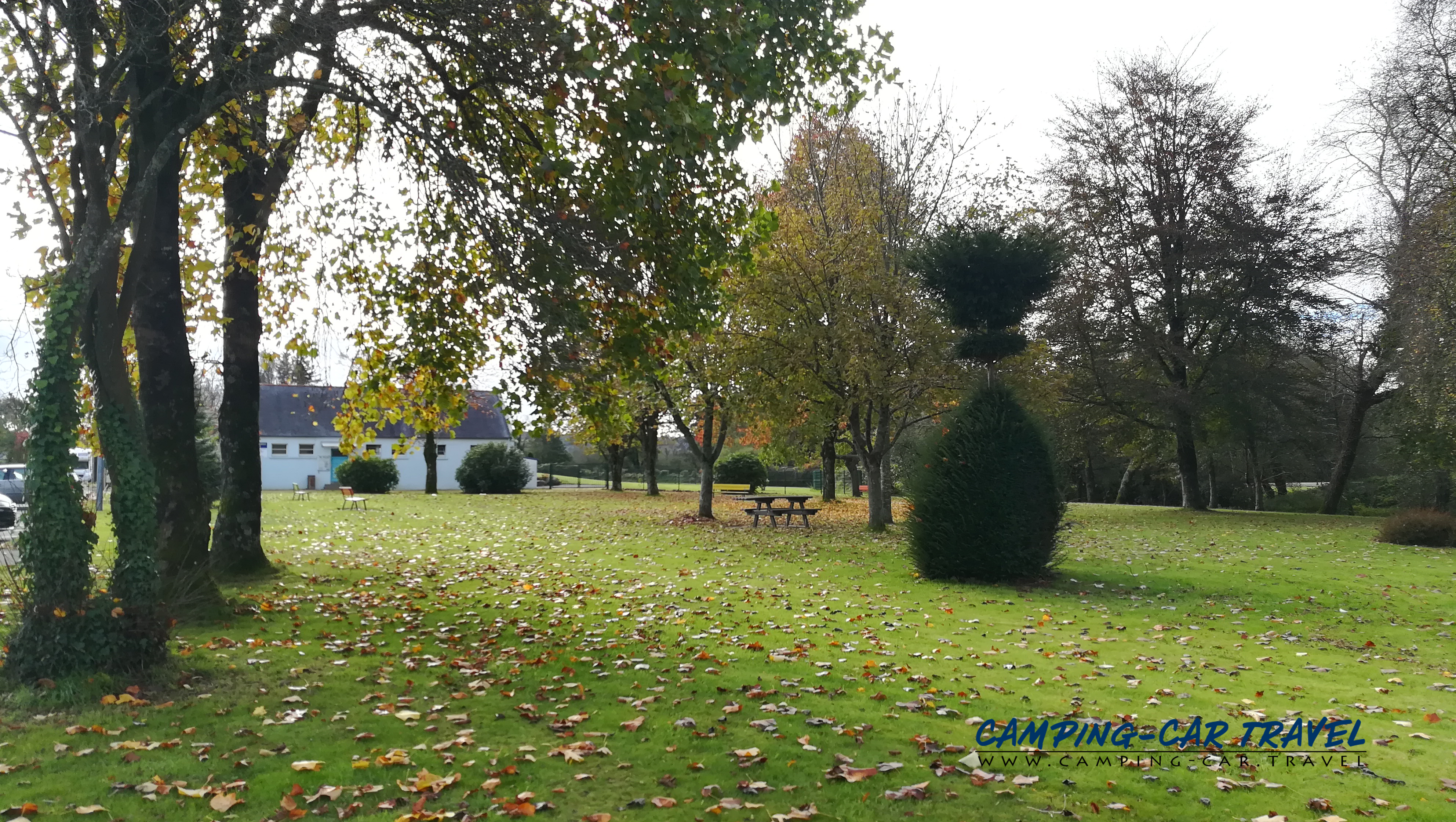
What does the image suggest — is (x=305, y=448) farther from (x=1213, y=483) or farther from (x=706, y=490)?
(x=1213, y=483)

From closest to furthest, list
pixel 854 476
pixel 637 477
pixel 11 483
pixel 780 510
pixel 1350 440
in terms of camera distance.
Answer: pixel 780 510 → pixel 11 483 → pixel 1350 440 → pixel 854 476 → pixel 637 477

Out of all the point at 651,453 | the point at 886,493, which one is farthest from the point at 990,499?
the point at 651,453

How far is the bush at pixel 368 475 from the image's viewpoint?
40188 millimetres

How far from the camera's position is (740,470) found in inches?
1909

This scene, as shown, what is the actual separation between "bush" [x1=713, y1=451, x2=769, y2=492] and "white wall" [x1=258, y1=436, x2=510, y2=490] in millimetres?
12298

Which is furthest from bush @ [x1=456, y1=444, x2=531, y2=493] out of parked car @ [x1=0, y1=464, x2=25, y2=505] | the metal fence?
parked car @ [x1=0, y1=464, x2=25, y2=505]

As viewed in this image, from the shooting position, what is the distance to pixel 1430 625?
10.2 m

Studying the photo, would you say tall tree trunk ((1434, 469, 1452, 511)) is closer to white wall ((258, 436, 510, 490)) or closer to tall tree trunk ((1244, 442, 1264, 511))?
tall tree trunk ((1244, 442, 1264, 511))

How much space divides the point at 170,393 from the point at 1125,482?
139 ft

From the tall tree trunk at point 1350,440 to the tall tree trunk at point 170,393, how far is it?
33698 mm

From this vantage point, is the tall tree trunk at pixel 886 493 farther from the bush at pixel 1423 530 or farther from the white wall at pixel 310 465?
the white wall at pixel 310 465

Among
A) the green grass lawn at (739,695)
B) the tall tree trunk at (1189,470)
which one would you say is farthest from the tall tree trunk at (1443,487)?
the green grass lawn at (739,695)

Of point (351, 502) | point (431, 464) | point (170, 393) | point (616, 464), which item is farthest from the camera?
point (616, 464)

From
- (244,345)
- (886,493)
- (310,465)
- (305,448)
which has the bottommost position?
(886,493)
